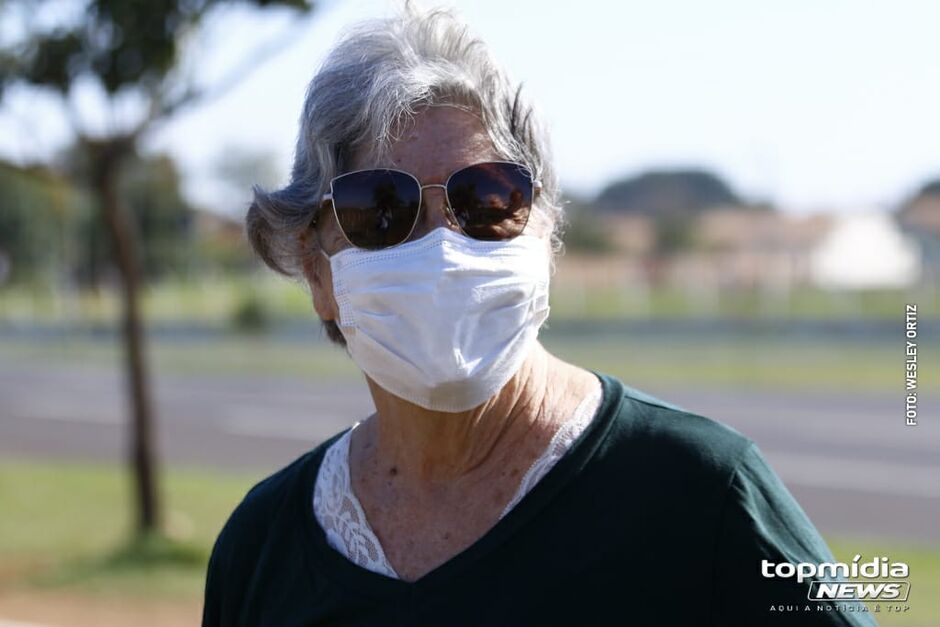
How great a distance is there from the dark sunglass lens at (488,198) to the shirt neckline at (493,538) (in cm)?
33

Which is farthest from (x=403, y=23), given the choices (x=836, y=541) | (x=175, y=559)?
(x=836, y=541)

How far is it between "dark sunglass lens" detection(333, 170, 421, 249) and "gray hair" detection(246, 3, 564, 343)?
0.16 feet

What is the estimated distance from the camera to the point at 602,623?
1.79 m

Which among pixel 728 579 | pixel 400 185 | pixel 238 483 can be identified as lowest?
pixel 238 483

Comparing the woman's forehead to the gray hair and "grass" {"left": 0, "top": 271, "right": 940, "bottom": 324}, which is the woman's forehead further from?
"grass" {"left": 0, "top": 271, "right": 940, "bottom": 324}

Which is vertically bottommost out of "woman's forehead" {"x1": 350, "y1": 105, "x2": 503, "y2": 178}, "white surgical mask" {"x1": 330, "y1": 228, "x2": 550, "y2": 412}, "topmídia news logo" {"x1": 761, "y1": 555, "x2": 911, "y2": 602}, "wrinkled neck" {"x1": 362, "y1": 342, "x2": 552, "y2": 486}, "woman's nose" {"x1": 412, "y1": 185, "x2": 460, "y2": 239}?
"topmídia news logo" {"x1": 761, "y1": 555, "x2": 911, "y2": 602}

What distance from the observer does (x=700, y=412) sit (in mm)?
11742

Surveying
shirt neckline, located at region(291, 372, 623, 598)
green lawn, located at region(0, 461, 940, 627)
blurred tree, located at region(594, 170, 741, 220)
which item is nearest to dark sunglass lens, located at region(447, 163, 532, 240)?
shirt neckline, located at region(291, 372, 623, 598)

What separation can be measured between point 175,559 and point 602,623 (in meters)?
6.47

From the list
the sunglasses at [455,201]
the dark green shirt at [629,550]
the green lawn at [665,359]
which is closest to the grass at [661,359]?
the green lawn at [665,359]

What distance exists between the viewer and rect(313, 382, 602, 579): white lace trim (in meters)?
1.97

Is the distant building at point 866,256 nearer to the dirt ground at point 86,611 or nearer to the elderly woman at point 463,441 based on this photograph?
the dirt ground at point 86,611

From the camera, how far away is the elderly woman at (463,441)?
1811mm

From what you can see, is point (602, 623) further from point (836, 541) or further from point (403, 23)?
point (836, 541)
